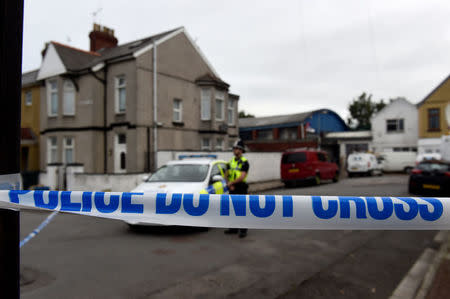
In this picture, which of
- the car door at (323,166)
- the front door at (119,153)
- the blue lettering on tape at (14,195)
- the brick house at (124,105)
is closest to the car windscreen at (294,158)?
the car door at (323,166)

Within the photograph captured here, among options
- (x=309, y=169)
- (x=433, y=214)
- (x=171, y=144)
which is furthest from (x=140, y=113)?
(x=433, y=214)

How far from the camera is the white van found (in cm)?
2653

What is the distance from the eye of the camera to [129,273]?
14.0 ft

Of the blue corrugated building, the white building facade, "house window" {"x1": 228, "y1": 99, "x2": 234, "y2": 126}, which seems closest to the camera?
"house window" {"x1": 228, "y1": 99, "x2": 234, "y2": 126}

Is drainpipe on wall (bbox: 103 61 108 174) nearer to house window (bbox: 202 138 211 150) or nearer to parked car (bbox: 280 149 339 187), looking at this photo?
house window (bbox: 202 138 211 150)

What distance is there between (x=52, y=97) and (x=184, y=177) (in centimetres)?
1450

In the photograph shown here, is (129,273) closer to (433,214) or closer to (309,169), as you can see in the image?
(433,214)

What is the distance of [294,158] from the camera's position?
1741 cm

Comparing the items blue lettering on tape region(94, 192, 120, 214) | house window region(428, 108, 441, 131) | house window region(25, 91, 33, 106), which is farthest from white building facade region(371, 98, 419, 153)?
blue lettering on tape region(94, 192, 120, 214)

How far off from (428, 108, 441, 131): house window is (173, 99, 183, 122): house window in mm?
24889

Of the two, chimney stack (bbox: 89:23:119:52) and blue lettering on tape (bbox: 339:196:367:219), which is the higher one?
chimney stack (bbox: 89:23:119:52)

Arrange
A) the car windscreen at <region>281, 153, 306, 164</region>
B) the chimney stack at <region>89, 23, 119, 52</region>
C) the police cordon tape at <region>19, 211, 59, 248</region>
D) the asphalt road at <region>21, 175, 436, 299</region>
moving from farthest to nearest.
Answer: the chimney stack at <region>89, 23, 119, 52</region>, the car windscreen at <region>281, 153, 306, 164</region>, the police cordon tape at <region>19, 211, 59, 248</region>, the asphalt road at <region>21, 175, 436, 299</region>

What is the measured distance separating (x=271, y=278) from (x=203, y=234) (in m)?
2.65

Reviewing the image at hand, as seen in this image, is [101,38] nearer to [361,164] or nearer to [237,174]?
[237,174]
